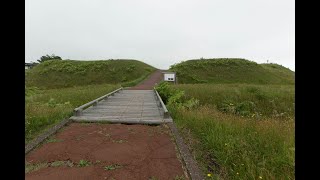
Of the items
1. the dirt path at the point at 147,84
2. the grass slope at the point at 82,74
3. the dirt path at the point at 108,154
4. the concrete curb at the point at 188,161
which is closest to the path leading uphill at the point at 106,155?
the dirt path at the point at 108,154

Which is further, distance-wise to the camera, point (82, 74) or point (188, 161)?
point (82, 74)

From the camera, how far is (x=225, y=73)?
43.1 meters

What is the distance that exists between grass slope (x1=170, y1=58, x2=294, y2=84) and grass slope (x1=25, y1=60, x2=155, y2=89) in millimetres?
8640

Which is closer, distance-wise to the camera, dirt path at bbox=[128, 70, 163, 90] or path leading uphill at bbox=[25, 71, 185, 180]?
path leading uphill at bbox=[25, 71, 185, 180]

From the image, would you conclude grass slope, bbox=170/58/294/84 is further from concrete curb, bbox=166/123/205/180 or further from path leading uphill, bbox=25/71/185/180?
concrete curb, bbox=166/123/205/180

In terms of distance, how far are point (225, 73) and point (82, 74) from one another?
98.0 ft

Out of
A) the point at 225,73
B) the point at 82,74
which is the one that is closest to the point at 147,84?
the point at 225,73

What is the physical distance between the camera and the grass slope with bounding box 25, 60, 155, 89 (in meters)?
41.6

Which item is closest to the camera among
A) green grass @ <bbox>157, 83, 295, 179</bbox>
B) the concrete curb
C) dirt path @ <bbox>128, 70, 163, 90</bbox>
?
A: the concrete curb

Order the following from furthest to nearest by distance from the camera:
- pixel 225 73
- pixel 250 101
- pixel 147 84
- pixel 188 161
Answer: pixel 225 73, pixel 147 84, pixel 250 101, pixel 188 161

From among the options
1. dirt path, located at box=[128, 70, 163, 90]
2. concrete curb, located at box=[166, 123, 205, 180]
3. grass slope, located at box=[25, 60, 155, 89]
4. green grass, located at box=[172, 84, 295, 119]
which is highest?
grass slope, located at box=[25, 60, 155, 89]

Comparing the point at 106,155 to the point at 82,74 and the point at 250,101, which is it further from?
the point at 82,74

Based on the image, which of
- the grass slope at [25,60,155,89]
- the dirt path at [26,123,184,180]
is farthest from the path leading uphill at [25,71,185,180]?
the grass slope at [25,60,155,89]
